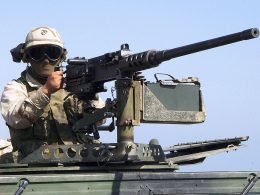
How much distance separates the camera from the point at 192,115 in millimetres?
8016

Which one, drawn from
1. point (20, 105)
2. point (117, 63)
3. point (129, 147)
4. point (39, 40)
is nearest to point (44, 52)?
point (39, 40)

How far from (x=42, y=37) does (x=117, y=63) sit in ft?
4.69

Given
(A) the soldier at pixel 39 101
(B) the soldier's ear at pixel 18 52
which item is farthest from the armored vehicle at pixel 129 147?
(B) the soldier's ear at pixel 18 52

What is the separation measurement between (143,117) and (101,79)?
2.45 ft

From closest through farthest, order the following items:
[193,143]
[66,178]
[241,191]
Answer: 1. [66,178]
2. [241,191]
3. [193,143]

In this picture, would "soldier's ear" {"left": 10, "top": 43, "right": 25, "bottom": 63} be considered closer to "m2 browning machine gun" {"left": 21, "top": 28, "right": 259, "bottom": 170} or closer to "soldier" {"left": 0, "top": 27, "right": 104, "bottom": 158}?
"soldier" {"left": 0, "top": 27, "right": 104, "bottom": 158}

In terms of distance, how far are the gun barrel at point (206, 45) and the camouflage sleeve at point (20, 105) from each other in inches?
53.6

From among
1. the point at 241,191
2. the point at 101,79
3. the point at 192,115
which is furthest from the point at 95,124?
the point at 241,191

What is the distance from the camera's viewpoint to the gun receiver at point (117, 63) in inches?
278

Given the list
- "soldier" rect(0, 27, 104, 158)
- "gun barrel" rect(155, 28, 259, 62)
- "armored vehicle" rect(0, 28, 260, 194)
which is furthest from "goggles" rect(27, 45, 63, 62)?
"gun barrel" rect(155, 28, 259, 62)

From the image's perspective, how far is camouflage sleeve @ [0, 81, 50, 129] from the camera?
8.02 metres

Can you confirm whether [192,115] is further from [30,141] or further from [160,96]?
[30,141]

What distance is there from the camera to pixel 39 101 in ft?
26.2

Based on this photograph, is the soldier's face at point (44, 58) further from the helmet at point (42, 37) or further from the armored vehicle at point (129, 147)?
the armored vehicle at point (129, 147)
